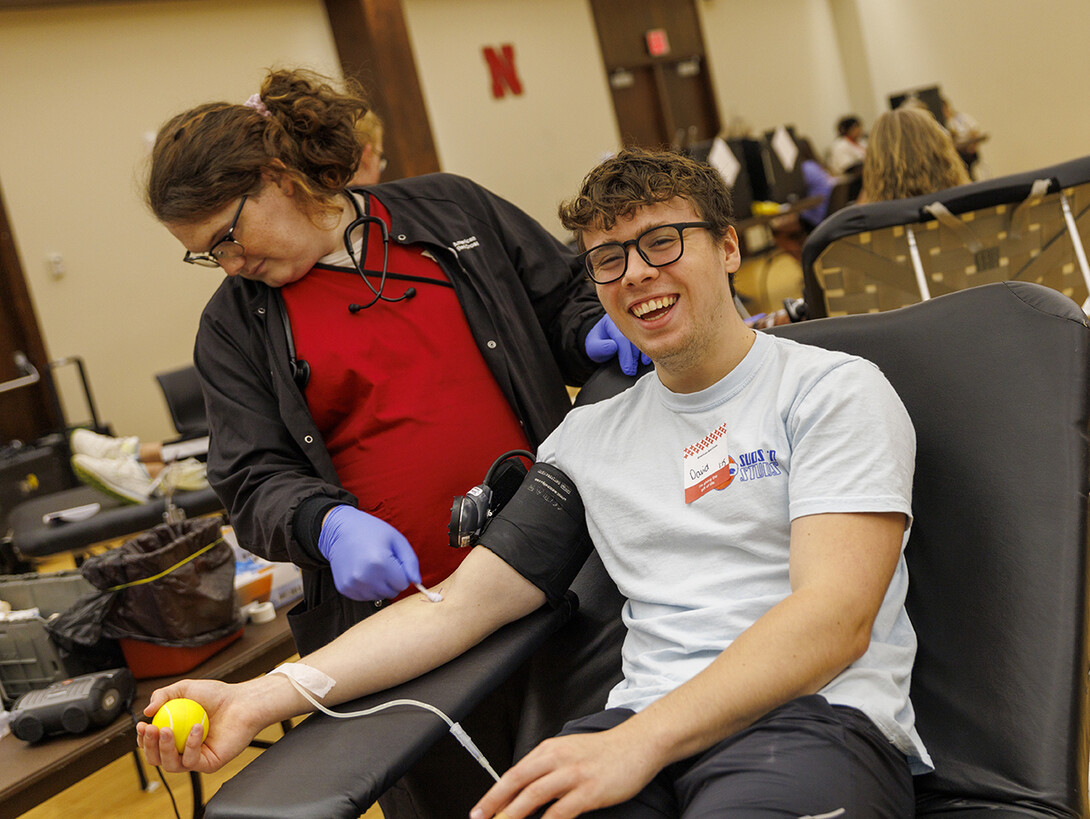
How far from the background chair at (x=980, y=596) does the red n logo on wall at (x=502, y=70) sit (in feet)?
23.4

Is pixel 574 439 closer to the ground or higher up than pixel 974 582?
higher up

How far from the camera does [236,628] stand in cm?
214

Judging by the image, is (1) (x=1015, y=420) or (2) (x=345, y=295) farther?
(2) (x=345, y=295)

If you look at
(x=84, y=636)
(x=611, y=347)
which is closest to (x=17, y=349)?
(x=84, y=636)

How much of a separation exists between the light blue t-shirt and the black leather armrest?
0.55 feet

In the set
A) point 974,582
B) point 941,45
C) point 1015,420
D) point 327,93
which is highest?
point 941,45

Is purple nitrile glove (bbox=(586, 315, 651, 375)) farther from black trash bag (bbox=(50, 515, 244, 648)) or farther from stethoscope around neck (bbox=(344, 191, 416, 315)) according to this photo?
black trash bag (bbox=(50, 515, 244, 648))

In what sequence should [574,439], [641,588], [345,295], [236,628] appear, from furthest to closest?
[236,628] → [345,295] → [574,439] → [641,588]

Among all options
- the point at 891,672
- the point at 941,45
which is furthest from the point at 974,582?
the point at 941,45

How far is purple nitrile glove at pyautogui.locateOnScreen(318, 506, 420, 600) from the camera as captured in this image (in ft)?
4.30

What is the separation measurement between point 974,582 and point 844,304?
143cm

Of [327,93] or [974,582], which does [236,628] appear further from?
[974,582]

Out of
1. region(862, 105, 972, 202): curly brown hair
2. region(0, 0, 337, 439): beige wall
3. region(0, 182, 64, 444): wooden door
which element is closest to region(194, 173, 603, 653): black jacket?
region(862, 105, 972, 202): curly brown hair

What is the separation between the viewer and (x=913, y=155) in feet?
9.92
